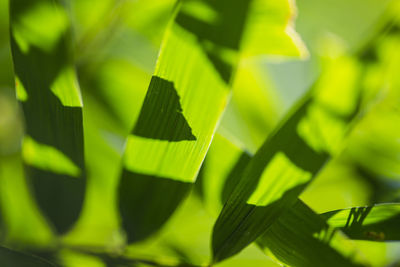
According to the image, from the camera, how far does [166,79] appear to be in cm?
31

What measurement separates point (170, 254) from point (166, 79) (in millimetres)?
218

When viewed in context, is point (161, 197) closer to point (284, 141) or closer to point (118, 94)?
point (284, 141)

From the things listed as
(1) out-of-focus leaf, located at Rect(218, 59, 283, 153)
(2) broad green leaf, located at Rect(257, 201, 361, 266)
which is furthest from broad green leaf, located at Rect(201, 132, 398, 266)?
(1) out-of-focus leaf, located at Rect(218, 59, 283, 153)

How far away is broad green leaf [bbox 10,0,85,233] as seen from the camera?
13.0 inches

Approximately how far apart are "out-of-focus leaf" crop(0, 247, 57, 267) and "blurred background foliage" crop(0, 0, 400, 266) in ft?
0.21

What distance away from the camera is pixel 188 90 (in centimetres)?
31

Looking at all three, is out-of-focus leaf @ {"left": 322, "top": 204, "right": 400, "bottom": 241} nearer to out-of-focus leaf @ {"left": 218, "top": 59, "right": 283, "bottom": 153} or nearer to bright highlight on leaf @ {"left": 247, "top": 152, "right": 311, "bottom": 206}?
bright highlight on leaf @ {"left": 247, "top": 152, "right": 311, "bottom": 206}

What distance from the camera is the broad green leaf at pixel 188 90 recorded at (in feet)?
0.98

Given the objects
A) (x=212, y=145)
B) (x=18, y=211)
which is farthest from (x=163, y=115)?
(x=18, y=211)

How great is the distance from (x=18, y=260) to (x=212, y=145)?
0.24 metres

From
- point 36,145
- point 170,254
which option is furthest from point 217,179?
point 36,145

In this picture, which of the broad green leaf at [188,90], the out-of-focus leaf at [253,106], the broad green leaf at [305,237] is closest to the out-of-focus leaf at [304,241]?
the broad green leaf at [305,237]

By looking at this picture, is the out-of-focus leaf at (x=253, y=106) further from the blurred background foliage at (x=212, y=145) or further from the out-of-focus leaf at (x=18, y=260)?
the out-of-focus leaf at (x=18, y=260)

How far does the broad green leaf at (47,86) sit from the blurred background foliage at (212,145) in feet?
0.33
